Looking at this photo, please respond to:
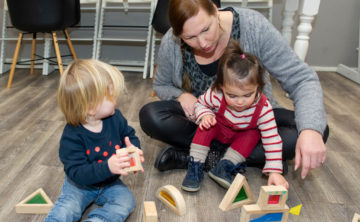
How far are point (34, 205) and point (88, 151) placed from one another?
0.88 ft

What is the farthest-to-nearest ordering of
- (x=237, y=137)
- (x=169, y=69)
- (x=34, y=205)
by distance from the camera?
(x=169, y=69), (x=237, y=137), (x=34, y=205)

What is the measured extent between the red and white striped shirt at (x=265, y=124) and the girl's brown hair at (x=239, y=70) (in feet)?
0.35

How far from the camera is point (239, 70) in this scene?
1.09 metres

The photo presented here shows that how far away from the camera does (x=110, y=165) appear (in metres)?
0.94

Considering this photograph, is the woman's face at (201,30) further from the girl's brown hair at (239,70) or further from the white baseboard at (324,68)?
the white baseboard at (324,68)

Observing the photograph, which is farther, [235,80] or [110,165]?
[235,80]

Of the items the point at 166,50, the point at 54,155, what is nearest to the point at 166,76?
the point at 166,50

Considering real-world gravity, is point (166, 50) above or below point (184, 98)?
above

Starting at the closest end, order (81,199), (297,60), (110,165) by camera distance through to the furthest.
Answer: (110,165)
(81,199)
(297,60)

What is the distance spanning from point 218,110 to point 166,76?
0.32 metres

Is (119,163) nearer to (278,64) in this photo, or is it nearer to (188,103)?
(188,103)

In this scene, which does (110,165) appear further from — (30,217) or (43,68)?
(43,68)

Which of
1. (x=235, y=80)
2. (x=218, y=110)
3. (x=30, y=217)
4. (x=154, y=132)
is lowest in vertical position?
(x=30, y=217)

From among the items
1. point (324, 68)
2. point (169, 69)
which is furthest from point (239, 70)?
point (324, 68)
